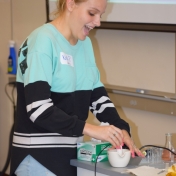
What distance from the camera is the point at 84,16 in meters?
1.81

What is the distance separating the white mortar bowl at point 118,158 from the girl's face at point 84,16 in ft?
1.58

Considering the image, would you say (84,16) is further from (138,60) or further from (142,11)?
(138,60)

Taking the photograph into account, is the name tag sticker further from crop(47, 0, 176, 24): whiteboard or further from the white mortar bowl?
crop(47, 0, 176, 24): whiteboard

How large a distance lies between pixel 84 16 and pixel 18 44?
214 cm

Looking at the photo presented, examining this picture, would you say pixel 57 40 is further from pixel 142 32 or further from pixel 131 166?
pixel 142 32

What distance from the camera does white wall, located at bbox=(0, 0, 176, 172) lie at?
2.96 m

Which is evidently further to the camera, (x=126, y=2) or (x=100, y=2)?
(x=126, y=2)

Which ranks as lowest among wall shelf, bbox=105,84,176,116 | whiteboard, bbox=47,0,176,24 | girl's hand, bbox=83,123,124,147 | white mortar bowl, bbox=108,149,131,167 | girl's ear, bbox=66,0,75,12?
white mortar bowl, bbox=108,149,131,167

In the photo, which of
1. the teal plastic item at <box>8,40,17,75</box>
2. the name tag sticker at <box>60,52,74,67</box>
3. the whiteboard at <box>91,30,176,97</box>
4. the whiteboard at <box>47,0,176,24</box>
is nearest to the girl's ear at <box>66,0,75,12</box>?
the name tag sticker at <box>60,52,74,67</box>

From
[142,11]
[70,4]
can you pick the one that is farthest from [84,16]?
[142,11]

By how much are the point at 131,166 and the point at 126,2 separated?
53.5 inches

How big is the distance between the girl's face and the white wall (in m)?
1.11

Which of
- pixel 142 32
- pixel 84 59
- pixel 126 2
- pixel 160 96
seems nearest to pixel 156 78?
pixel 160 96

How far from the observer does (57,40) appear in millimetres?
1806
